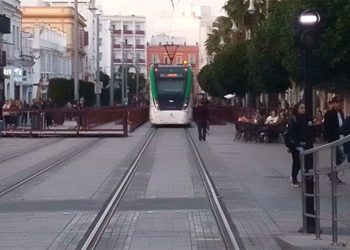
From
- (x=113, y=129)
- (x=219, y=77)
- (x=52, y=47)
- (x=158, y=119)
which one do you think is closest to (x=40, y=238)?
(x=113, y=129)

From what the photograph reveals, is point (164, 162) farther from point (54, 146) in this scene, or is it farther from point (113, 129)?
point (113, 129)

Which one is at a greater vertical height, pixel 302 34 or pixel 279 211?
pixel 302 34

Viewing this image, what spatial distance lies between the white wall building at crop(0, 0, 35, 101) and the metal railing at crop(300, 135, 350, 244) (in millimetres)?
56332

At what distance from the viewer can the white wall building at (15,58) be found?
74812mm

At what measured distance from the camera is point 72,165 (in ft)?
95.0

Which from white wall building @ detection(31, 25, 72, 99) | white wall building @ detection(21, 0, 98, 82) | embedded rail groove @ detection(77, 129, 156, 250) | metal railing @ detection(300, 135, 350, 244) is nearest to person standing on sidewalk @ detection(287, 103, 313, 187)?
embedded rail groove @ detection(77, 129, 156, 250)

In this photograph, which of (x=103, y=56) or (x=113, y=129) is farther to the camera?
(x=103, y=56)

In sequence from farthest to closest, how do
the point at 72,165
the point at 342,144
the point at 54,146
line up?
the point at 54,146, the point at 72,165, the point at 342,144

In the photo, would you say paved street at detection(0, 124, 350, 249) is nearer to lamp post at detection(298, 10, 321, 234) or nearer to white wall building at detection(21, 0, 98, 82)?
lamp post at detection(298, 10, 321, 234)

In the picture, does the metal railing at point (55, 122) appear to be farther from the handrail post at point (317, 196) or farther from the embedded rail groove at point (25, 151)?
the handrail post at point (317, 196)

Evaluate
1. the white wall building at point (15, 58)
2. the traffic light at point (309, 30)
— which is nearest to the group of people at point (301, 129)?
the traffic light at point (309, 30)

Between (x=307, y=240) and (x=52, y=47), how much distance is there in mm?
90511

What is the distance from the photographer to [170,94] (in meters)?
61.7

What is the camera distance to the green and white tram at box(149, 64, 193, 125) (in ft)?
203
